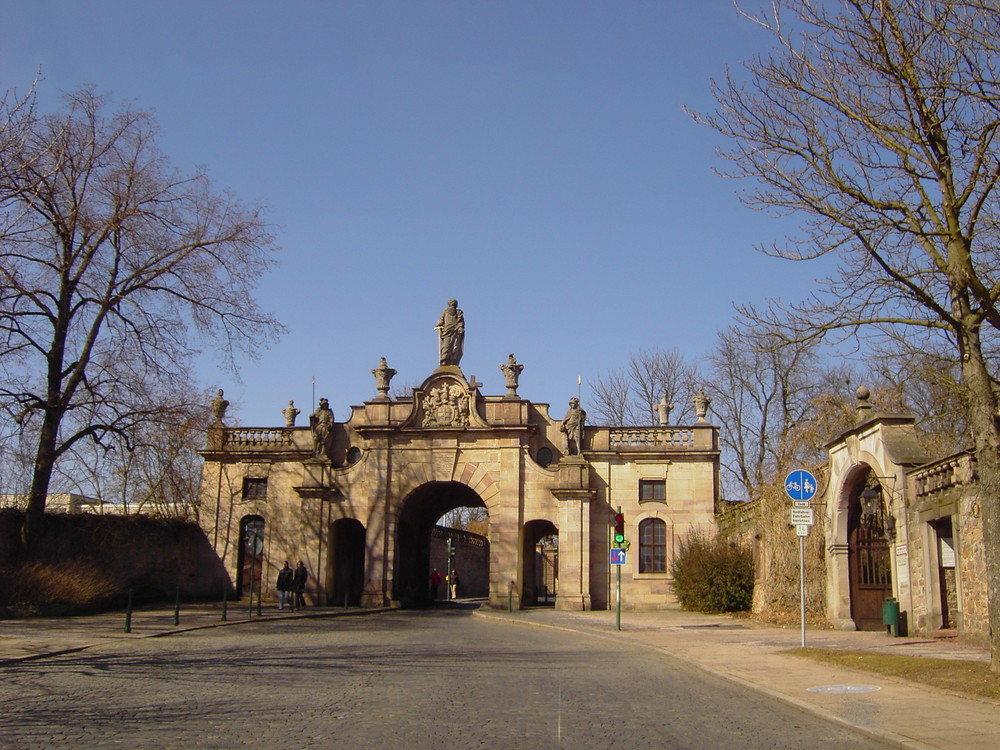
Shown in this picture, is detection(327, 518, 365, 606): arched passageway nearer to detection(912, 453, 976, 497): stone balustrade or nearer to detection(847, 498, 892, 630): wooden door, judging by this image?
detection(847, 498, 892, 630): wooden door

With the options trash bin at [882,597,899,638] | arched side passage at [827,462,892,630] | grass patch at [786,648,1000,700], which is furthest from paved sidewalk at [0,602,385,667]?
trash bin at [882,597,899,638]

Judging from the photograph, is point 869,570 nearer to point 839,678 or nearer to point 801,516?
point 801,516

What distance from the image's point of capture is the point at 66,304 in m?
27.8

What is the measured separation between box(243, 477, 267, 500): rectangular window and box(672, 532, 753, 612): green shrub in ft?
56.4

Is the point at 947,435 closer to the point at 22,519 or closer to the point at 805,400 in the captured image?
the point at 805,400

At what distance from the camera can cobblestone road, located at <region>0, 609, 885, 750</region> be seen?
9.20m

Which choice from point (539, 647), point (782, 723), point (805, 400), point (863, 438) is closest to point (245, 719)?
point (782, 723)

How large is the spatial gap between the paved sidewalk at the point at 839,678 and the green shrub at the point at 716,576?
3669 millimetres

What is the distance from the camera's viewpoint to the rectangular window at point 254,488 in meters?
41.2

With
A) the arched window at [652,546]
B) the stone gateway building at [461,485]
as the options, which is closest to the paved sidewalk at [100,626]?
the stone gateway building at [461,485]

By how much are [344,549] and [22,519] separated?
1464 cm

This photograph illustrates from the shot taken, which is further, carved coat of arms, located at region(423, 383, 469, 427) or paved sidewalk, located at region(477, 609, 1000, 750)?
carved coat of arms, located at region(423, 383, 469, 427)

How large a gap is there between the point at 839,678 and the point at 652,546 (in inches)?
976

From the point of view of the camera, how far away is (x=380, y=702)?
11367mm
